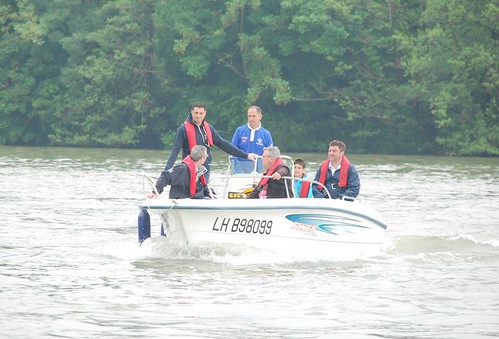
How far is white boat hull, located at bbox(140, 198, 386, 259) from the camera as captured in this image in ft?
42.7

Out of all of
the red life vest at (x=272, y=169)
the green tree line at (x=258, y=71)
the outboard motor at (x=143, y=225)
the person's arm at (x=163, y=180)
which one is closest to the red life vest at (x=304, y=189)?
the red life vest at (x=272, y=169)

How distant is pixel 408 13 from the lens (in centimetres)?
4962

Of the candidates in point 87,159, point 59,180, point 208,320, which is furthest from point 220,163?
point 208,320

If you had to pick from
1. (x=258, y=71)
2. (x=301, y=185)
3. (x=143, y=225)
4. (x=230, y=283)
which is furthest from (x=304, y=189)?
(x=258, y=71)

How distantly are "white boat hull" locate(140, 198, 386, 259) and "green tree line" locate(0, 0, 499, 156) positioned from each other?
1248 inches

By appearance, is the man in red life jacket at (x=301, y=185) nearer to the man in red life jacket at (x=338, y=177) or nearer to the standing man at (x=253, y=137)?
the man in red life jacket at (x=338, y=177)

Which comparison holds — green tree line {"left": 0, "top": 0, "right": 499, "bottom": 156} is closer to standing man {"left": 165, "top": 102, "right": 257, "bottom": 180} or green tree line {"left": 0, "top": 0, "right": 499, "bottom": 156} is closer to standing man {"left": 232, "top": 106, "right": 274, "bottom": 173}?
standing man {"left": 232, "top": 106, "right": 274, "bottom": 173}

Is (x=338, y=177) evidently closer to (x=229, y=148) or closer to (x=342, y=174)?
(x=342, y=174)

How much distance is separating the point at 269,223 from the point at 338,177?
4.79 ft

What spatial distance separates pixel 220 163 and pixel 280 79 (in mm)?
13871

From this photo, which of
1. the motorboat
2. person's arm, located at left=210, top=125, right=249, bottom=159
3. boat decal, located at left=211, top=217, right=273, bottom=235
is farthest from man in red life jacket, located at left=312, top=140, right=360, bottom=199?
boat decal, located at left=211, top=217, right=273, bottom=235

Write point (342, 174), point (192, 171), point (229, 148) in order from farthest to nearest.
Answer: point (229, 148) < point (342, 174) < point (192, 171)

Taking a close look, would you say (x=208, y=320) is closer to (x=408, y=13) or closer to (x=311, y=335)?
(x=311, y=335)

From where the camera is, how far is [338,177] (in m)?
14.3
